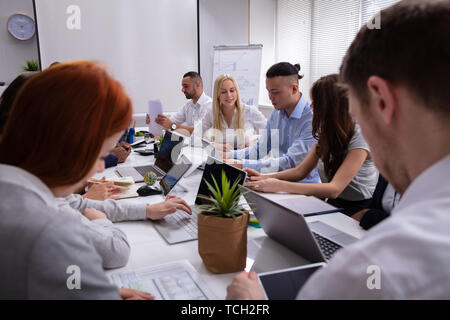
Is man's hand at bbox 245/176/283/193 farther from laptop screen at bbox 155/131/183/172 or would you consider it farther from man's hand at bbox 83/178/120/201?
man's hand at bbox 83/178/120/201

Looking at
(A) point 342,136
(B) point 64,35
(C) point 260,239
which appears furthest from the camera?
(B) point 64,35

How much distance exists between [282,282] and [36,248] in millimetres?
576

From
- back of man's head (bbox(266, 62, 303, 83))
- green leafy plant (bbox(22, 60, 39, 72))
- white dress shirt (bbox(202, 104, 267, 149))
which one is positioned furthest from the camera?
green leafy plant (bbox(22, 60, 39, 72))

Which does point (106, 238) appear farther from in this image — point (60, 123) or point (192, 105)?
point (192, 105)

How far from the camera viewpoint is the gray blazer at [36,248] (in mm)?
651

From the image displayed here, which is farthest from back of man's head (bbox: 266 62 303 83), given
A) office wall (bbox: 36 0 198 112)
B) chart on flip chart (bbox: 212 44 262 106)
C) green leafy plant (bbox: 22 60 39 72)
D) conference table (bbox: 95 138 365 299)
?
green leafy plant (bbox: 22 60 39 72)

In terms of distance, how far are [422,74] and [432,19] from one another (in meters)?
0.09

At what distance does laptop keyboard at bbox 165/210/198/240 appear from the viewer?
142 centimetres

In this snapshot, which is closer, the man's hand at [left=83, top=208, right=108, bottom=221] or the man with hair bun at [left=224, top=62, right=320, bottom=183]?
the man's hand at [left=83, top=208, right=108, bottom=221]

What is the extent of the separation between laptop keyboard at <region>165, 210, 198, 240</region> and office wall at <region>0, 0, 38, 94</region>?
4757 millimetres

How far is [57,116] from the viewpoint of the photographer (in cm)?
69

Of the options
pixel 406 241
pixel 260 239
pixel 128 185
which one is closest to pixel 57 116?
pixel 406 241
